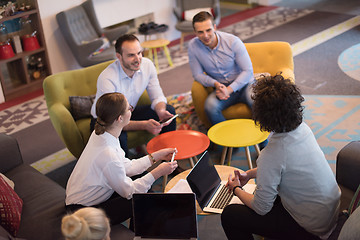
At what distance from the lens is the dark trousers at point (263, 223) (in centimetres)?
235

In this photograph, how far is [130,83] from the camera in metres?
3.83

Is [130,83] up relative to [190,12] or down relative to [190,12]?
down

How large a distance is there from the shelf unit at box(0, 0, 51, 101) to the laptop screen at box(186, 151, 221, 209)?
395 cm

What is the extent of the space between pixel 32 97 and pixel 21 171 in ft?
8.90

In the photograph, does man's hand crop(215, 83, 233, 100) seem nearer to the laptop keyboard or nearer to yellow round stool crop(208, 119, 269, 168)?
yellow round stool crop(208, 119, 269, 168)

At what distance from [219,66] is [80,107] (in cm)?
135

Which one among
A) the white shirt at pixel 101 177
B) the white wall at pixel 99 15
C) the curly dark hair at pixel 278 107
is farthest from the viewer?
the white wall at pixel 99 15

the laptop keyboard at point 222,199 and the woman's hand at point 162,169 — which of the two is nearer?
the laptop keyboard at point 222,199

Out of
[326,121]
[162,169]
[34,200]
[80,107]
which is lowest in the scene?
[326,121]

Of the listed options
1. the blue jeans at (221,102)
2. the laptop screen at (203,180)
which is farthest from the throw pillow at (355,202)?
the blue jeans at (221,102)

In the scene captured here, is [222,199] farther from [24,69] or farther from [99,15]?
[99,15]

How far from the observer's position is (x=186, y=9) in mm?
7266

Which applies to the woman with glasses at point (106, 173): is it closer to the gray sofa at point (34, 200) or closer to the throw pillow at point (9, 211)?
the gray sofa at point (34, 200)

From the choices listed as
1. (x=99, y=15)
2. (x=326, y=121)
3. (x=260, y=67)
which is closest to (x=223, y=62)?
(x=260, y=67)
